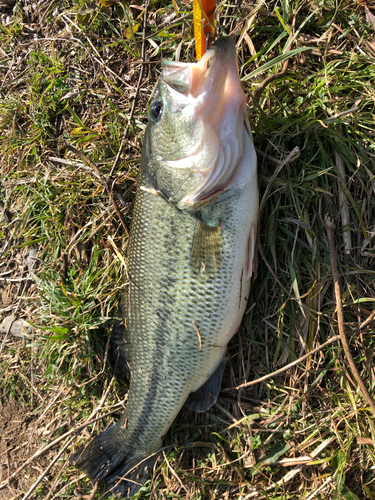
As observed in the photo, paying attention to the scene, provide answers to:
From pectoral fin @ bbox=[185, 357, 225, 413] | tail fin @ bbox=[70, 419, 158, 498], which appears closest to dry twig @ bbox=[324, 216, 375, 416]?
pectoral fin @ bbox=[185, 357, 225, 413]

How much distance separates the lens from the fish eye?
2.22 metres

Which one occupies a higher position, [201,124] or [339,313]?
[201,124]

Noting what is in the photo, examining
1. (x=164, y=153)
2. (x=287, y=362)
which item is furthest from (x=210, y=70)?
(x=287, y=362)

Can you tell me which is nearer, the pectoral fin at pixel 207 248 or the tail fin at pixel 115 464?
the pectoral fin at pixel 207 248

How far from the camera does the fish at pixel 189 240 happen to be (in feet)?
6.72

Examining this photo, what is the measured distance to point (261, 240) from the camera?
2.56 meters

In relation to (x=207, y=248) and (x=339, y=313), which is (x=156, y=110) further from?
(x=339, y=313)

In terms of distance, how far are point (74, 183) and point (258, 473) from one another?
107 inches

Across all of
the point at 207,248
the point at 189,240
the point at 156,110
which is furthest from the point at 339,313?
the point at 156,110

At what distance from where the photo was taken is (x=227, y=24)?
8.65 feet

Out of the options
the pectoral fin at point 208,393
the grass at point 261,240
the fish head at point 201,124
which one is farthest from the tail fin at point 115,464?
the fish head at point 201,124

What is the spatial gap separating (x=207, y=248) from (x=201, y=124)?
73 cm

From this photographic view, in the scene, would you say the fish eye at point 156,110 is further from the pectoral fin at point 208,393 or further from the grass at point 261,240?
the pectoral fin at point 208,393

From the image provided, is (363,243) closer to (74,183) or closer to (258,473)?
(258,473)
